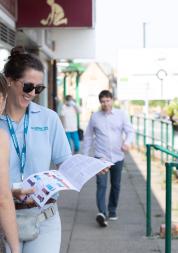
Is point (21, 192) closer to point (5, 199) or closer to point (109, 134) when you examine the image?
point (5, 199)

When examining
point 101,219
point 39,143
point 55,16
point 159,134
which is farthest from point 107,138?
point 159,134

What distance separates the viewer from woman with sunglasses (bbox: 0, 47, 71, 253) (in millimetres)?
3371

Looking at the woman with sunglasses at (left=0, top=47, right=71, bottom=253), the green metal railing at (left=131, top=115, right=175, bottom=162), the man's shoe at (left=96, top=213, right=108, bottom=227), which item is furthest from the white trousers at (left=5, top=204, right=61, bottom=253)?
the green metal railing at (left=131, top=115, right=175, bottom=162)

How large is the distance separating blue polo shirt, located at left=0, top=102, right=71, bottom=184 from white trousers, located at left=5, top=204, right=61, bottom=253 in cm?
23

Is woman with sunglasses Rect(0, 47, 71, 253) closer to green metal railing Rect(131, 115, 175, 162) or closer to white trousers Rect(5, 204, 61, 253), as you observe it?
white trousers Rect(5, 204, 61, 253)

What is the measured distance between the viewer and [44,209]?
135 inches

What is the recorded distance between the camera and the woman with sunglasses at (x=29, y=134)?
11.1 ft

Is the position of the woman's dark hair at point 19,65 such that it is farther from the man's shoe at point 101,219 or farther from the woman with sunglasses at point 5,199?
the man's shoe at point 101,219

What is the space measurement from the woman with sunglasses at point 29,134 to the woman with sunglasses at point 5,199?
442mm

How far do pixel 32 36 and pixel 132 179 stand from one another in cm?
353

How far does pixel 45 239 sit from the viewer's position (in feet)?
11.1

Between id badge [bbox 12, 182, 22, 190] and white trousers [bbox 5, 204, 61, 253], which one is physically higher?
id badge [bbox 12, 182, 22, 190]

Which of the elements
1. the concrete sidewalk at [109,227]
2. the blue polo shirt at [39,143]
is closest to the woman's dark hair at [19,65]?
the blue polo shirt at [39,143]

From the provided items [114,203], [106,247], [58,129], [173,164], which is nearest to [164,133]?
[114,203]
